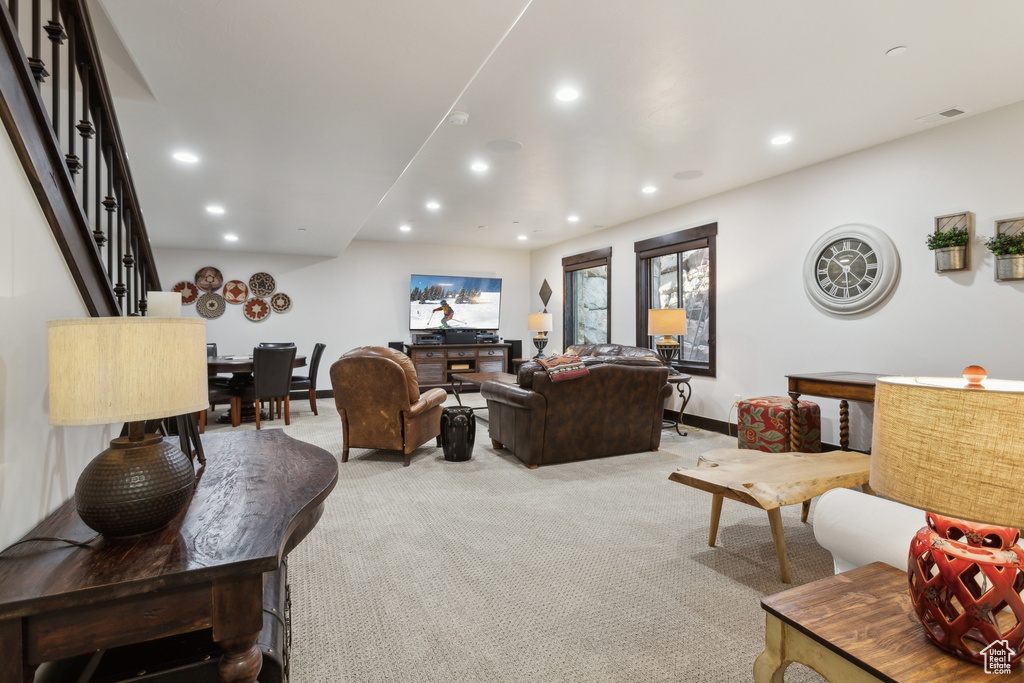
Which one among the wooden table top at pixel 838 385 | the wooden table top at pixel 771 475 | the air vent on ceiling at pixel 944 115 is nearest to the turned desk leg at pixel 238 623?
the wooden table top at pixel 771 475

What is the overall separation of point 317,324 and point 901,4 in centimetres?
774

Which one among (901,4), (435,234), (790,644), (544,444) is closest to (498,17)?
(901,4)

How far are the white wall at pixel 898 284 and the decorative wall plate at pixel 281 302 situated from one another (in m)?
5.92

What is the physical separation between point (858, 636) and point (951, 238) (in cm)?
368

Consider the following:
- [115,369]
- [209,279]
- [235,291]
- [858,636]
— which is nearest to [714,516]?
[858,636]

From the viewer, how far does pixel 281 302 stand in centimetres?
779

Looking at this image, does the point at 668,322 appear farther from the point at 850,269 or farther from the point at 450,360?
the point at 450,360

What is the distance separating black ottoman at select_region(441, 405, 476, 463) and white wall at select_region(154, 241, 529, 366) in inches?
176

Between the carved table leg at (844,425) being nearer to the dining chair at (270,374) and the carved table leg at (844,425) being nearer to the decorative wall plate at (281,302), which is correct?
the dining chair at (270,374)

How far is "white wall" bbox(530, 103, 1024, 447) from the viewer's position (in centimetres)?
334

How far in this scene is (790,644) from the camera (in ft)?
3.70

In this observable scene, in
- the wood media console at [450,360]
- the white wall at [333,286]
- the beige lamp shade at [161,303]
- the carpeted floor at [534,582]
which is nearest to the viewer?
the carpeted floor at [534,582]

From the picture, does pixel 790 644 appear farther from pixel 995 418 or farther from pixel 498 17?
pixel 498 17

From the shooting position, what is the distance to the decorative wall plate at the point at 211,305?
7.38m
